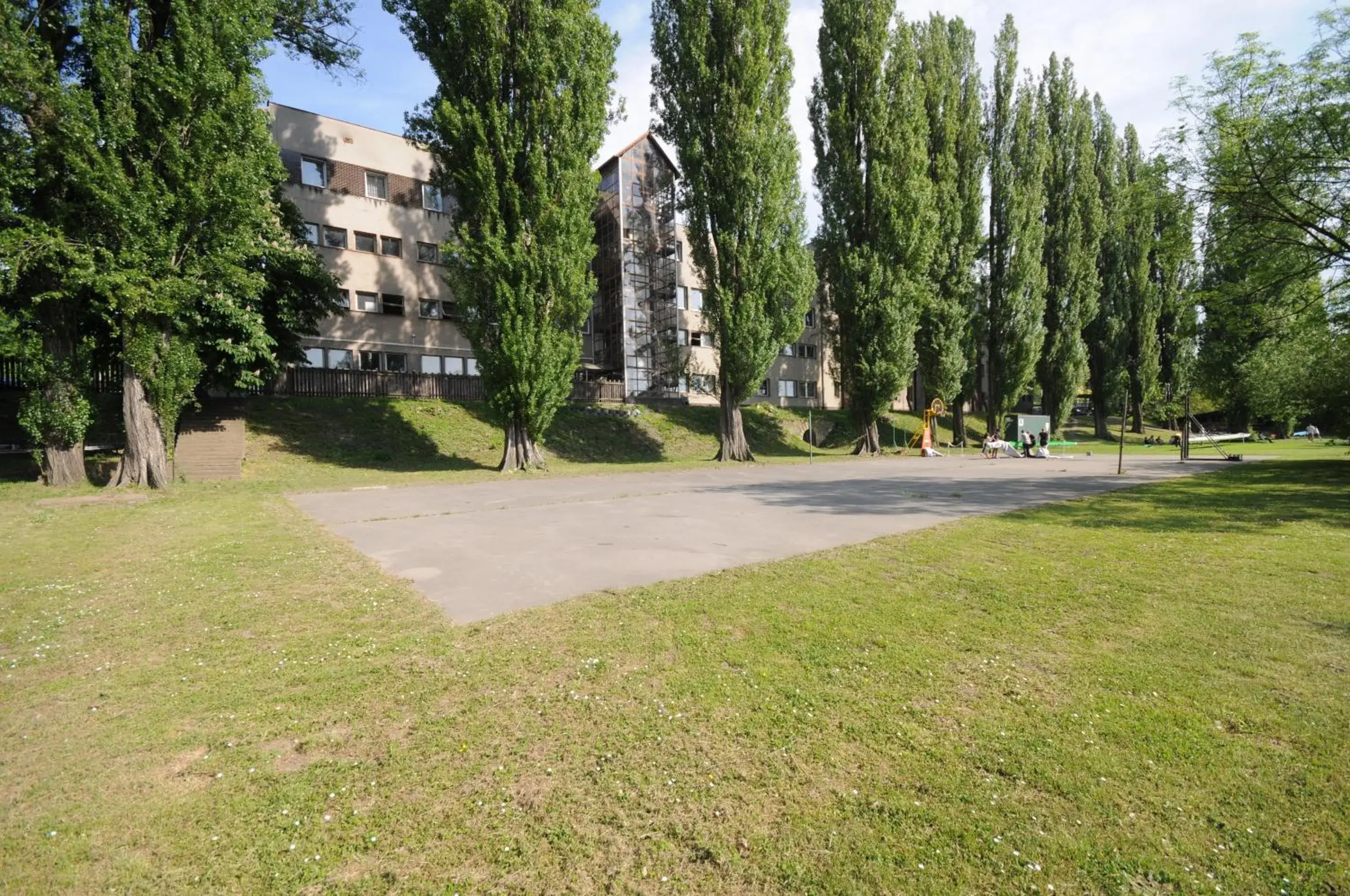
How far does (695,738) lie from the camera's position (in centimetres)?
306

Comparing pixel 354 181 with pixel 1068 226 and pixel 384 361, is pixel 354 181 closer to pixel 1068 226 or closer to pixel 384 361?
pixel 384 361

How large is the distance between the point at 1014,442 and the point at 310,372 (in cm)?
3768

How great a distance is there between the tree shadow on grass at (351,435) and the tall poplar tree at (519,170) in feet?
14.1

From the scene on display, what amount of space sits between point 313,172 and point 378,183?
310 centimetres

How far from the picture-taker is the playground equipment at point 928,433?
31.6 meters

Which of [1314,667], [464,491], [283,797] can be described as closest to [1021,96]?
[464,491]

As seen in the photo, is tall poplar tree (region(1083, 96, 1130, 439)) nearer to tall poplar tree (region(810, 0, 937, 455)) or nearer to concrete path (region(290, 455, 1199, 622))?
tall poplar tree (region(810, 0, 937, 455))

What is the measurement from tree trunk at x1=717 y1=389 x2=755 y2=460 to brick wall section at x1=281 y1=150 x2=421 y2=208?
21.8 metres

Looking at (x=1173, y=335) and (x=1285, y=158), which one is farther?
(x=1173, y=335)

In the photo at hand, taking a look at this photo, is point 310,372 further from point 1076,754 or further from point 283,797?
point 1076,754

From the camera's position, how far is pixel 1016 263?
117ft

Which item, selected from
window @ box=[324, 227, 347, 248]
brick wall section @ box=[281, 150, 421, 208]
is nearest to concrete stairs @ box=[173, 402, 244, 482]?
window @ box=[324, 227, 347, 248]

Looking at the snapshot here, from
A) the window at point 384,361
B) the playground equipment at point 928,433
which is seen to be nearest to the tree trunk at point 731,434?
the playground equipment at point 928,433

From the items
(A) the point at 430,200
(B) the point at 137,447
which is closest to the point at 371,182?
(A) the point at 430,200
